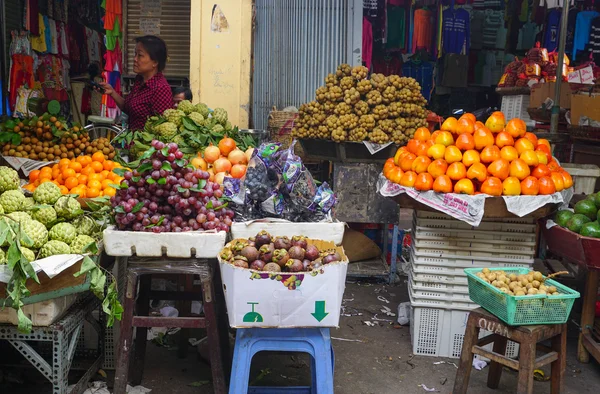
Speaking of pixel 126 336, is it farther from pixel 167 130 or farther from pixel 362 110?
pixel 362 110

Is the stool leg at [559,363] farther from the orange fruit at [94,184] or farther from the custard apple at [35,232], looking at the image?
the orange fruit at [94,184]

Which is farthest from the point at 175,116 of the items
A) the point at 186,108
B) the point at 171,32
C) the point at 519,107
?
the point at 519,107

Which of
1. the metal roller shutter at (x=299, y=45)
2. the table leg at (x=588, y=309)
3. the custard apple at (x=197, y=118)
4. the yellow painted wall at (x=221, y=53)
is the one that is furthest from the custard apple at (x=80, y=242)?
the metal roller shutter at (x=299, y=45)

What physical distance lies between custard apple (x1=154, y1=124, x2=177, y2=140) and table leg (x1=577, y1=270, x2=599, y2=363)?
296 cm

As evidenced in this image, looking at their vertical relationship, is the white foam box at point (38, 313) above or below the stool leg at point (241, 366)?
above

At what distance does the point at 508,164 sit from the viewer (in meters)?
3.82

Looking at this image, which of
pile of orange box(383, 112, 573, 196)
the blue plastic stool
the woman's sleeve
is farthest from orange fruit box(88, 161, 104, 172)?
pile of orange box(383, 112, 573, 196)

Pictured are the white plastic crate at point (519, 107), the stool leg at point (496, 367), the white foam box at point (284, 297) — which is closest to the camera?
the white foam box at point (284, 297)

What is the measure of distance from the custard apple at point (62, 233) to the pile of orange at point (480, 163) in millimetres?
2075

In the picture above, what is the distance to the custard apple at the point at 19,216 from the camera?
9.71ft

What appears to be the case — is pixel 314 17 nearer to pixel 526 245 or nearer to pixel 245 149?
pixel 245 149

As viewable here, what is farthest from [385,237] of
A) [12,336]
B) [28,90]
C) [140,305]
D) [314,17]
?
[28,90]

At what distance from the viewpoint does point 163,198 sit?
10.2 feet

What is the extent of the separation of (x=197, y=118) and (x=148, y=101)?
0.87 metres
